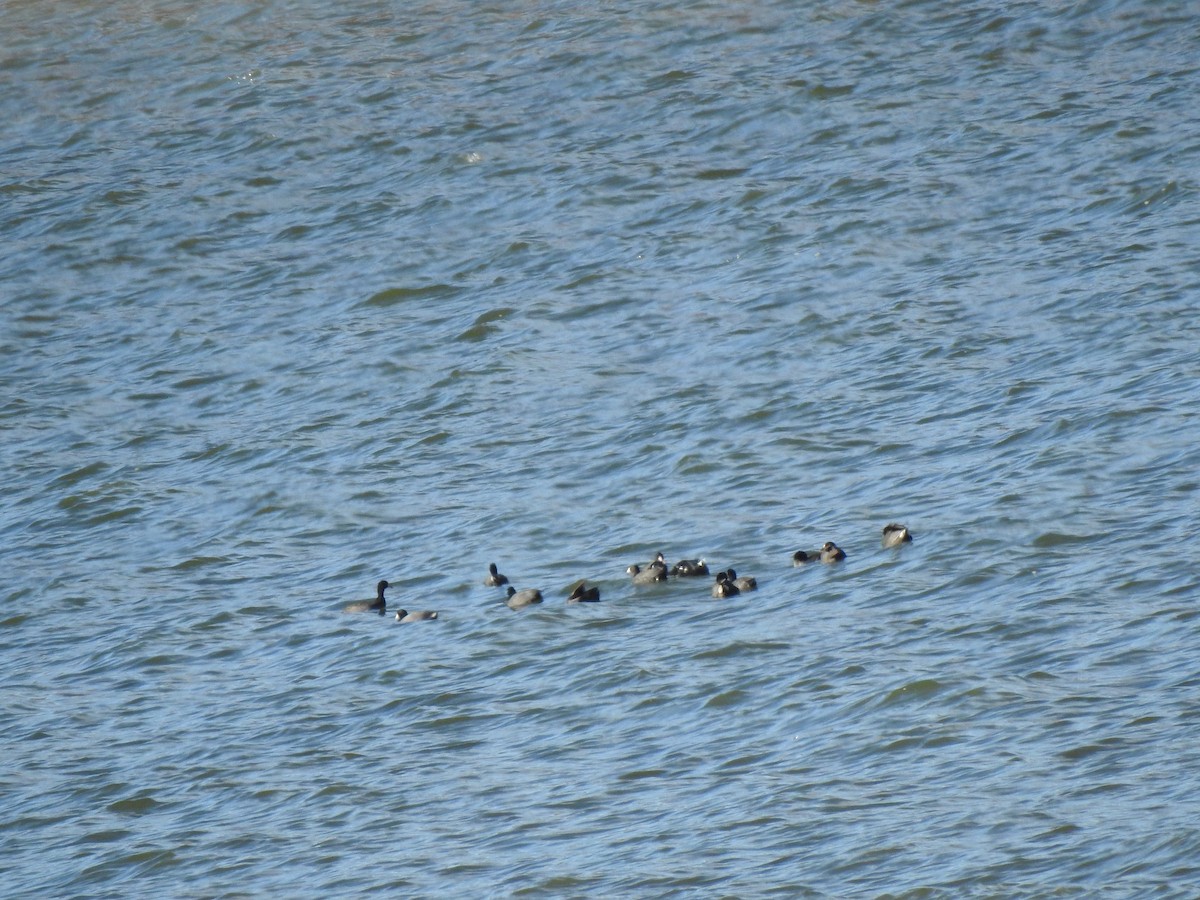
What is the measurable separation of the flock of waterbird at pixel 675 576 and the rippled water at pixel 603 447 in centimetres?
15

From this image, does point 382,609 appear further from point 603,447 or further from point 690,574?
point 603,447

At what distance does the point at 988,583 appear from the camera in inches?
621

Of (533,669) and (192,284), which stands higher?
(192,284)

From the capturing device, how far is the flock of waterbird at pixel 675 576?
54.1ft

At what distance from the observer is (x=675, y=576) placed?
666 inches

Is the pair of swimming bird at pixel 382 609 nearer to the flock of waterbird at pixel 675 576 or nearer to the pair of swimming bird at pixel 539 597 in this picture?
the flock of waterbird at pixel 675 576

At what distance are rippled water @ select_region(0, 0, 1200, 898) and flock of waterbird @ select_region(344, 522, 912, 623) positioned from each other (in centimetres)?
15

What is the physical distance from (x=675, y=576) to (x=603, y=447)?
12.6 ft

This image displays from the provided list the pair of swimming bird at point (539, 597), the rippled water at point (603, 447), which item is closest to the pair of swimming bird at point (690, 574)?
the rippled water at point (603, 447)

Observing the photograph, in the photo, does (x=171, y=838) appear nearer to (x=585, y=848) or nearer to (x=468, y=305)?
(x=585, y=848)

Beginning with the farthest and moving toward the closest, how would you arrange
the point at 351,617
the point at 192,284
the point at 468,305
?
1. the point at 192,284
2. the point at 468,305
3. the point at 351,617

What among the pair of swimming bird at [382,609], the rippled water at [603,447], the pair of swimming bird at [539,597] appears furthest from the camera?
the pair of swimming bird at [382,609]

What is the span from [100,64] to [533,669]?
2192 cm

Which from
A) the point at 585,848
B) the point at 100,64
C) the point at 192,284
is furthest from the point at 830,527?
the point at 100,64
